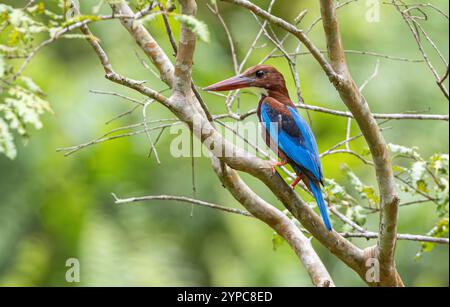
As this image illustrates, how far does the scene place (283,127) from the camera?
4133 millimetres

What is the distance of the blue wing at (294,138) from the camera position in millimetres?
3836

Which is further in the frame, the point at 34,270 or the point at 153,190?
the point at 153,190

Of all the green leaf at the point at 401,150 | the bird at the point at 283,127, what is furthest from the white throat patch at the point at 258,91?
the green leaf at the point at 401,150

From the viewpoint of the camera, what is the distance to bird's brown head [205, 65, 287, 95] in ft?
13.8

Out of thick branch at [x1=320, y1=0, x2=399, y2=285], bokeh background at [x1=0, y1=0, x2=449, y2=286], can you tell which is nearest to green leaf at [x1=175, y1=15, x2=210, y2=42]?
thick branch at [x1=320, y1=0, x2=399, y2=285]

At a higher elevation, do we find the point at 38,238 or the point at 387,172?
the point at 38,238

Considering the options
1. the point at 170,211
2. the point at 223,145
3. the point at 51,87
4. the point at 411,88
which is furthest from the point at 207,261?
the point at 223,145

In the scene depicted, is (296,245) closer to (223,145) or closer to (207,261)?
(223,145)

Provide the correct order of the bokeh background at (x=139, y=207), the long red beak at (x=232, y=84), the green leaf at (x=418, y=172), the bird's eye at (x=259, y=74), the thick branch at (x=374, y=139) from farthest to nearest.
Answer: the bokeh background at (x=139, y=207)
the bird's eye at (x=259, y=74)
the long red beak at (x=232, y=84)
the green leaf at (x=418, y=172)
the thick branch at (x=374, y=139)

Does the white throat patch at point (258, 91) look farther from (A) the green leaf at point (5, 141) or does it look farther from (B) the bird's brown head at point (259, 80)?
(A) the green leaf at point (5, 141)

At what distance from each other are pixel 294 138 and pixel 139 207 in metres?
3.70
